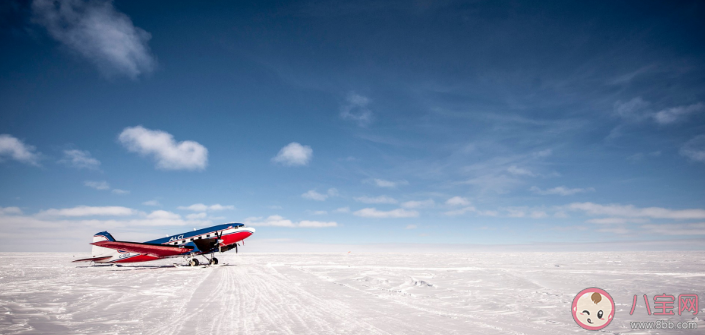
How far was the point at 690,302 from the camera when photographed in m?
13.6

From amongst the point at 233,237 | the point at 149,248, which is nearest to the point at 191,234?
the point at 149,248

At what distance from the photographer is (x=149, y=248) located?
35.7 m

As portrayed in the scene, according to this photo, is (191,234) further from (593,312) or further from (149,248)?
(593,312)

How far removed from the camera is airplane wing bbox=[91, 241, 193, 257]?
114ft

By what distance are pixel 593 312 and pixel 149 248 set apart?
4328 cm

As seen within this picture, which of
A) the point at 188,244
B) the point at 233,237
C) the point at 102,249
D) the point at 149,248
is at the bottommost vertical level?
the point at 102,249

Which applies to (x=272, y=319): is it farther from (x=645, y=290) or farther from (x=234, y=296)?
(x=645, y=290)

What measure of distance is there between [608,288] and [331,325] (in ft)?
63.3

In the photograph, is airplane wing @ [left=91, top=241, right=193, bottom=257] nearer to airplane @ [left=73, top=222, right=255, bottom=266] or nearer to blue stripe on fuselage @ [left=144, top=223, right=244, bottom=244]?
airplane @ [left=73, top=222, right=255, bottom=266]

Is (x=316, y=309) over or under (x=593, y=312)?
under

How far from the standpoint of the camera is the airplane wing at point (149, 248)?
34.6 m

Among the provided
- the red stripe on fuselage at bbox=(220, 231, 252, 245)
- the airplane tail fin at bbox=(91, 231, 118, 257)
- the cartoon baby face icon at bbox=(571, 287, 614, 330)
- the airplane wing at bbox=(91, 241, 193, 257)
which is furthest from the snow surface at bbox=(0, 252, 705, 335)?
the airplane tail fin at bbox=(91, 231, 118, 257)

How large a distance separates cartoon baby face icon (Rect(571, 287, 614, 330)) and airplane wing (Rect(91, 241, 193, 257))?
4119 cm

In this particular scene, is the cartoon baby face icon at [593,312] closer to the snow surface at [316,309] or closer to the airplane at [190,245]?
the snow surface at [316,309]
